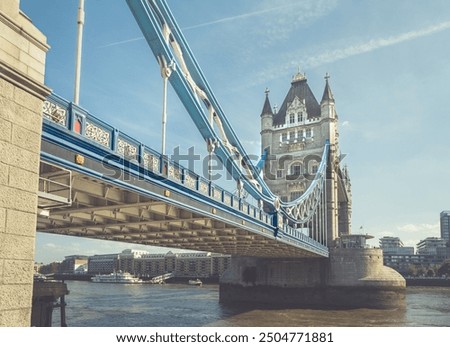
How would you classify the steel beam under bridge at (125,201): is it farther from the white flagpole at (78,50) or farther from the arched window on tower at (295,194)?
the arched window on tower at (295,194)

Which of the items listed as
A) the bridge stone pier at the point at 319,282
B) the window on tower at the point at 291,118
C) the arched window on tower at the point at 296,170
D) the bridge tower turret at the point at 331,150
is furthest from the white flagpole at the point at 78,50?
the window on tower at the point at 291,118

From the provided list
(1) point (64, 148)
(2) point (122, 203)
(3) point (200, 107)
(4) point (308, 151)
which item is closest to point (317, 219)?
(4) point (308, 151)

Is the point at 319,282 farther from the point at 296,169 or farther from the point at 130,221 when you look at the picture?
the point at 130,221

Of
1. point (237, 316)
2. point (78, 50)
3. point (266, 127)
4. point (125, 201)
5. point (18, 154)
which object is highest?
point (266, 127)

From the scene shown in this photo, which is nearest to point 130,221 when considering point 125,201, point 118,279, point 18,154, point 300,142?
point 125,201

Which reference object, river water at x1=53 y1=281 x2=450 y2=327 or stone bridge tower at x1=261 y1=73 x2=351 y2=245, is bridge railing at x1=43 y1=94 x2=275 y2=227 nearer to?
river water at x1=53 y1=281 x2=450 y2=327
